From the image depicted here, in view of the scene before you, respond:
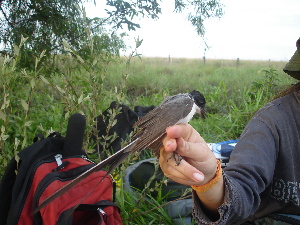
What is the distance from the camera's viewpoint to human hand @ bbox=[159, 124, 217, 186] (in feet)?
4.11

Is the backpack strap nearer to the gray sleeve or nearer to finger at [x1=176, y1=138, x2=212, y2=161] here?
the gray sleeve

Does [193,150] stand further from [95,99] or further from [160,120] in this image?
[95,99]

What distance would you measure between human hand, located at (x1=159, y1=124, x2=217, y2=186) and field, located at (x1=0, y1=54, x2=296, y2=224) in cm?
106

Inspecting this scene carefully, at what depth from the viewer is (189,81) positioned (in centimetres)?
1042

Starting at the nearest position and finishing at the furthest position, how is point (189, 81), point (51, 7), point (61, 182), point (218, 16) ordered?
point (61, 182)
point (51, 7)
point (218, 16)
point (189, 81)

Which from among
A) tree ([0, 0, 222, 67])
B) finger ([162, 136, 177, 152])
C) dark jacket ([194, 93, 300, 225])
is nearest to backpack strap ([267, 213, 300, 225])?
dark jacket ([194, 93, 300, 225])

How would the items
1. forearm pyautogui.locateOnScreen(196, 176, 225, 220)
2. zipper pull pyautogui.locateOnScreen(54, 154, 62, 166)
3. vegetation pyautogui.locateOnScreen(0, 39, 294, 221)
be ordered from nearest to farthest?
forearm pyautogui.locateOnScreen(196, 176, 225, 220) < zipper pull pyautogui.locateOnScreen(54, 154, 62, 166) < vegetation pyautogui.locateOnScreen(0, 39, 294, 221)

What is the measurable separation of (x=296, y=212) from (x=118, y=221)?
126 centimetres

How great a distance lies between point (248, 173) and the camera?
1.61m

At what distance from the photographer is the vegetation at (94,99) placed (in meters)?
2.23

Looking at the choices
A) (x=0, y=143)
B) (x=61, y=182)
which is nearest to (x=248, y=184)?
(x=61, y=182)

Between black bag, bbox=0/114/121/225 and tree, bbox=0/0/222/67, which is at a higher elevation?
tree, bbox=0/0/222/67

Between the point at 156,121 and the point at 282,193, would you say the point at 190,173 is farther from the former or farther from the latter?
the point at 282,193

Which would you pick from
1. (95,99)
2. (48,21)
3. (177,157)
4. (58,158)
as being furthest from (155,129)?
(48,21)
